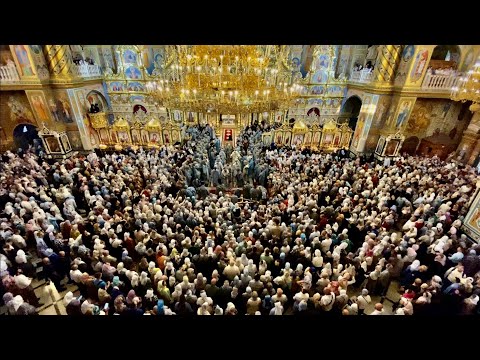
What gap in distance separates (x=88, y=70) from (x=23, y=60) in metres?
4.41

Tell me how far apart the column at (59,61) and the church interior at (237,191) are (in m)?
0.07

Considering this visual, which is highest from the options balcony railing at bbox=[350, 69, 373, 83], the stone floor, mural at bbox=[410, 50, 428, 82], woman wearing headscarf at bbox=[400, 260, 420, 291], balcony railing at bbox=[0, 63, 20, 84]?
mural at bbox=[410, 50, 428, 82]

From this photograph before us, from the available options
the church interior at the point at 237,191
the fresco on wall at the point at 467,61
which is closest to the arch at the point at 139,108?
the church interior at the point at 237,191

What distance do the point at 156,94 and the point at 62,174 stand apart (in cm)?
518

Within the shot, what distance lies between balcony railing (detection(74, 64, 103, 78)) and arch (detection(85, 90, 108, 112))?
120 cm

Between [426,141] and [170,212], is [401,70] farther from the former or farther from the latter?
[170,212]

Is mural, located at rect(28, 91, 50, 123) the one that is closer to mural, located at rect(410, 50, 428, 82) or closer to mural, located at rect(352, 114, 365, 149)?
mural, located at rect(352, 114, 365, 149)

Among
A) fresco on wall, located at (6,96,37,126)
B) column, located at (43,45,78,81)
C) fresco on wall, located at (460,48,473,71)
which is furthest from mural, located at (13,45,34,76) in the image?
fresco on wall, located at (460,48,473,71)

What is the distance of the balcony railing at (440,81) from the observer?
13047 mm

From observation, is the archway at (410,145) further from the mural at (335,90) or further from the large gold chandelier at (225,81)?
the large gold chandelier at (225,81)

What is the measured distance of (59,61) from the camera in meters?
13.6

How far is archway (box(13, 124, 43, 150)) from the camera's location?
14.2 metres

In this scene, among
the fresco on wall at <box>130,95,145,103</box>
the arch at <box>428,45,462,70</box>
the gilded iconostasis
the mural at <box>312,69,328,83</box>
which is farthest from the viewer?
the fresco on wall at <box>130,95,145,103</box>
